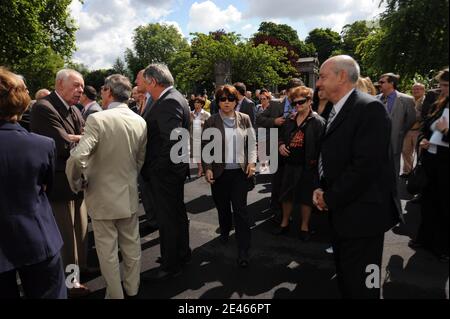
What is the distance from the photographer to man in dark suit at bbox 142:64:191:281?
3582mm

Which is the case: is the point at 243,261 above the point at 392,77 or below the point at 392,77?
below

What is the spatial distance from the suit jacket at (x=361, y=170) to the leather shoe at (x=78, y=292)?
2.65 m

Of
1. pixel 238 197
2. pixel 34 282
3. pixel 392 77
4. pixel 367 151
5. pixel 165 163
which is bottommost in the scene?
pixel 34 282

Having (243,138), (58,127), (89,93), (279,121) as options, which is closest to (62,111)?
(58,127)

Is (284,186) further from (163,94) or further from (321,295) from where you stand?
(163,94)

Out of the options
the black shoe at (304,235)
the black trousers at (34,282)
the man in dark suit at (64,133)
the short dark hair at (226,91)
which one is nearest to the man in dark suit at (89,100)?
the man in dark suit at (64,133)

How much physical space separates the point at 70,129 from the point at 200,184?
15.9 feet

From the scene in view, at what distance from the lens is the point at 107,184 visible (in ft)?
10.5

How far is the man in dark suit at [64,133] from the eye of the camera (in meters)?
3.40

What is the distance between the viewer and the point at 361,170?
2.24m

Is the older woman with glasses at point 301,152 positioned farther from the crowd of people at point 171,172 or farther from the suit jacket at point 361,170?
the suit jacket at point 361,170

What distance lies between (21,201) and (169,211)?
5.75ft

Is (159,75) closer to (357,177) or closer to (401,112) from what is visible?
(357,177)
